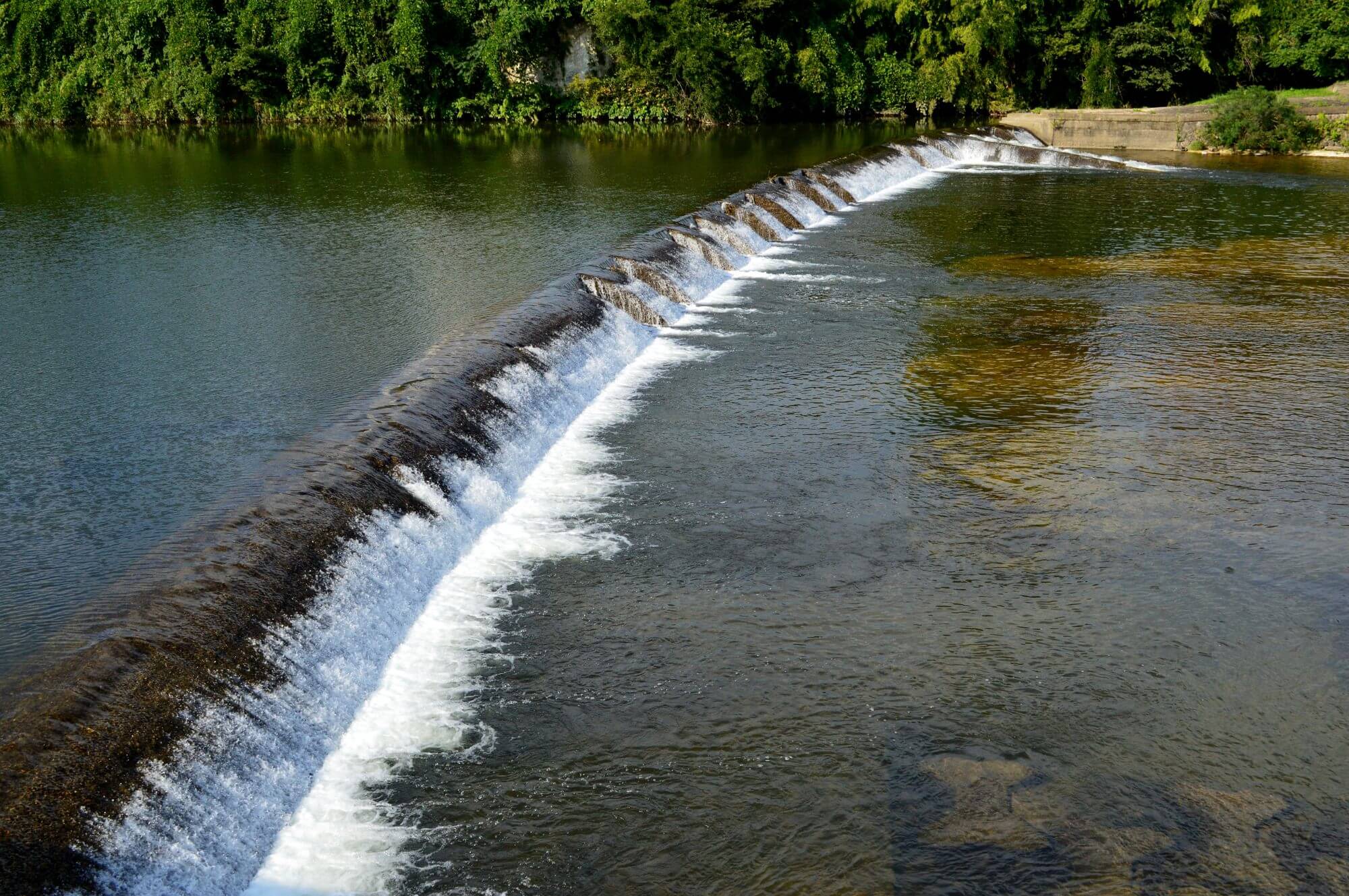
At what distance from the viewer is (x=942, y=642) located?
6840mm

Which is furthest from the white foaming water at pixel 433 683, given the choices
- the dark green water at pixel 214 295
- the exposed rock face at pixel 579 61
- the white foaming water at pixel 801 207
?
the exposed rock face at pixel 579 61

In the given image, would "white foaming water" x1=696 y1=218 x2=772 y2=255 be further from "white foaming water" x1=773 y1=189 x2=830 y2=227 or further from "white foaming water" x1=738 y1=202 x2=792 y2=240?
"white foaming water" x1=773 y1=189 x2=830 y2=227

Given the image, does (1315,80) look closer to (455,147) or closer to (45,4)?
(455,147)

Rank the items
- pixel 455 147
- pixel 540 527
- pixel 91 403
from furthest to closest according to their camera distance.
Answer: pixel 455 147, pixel 91 403, pixel 540 527

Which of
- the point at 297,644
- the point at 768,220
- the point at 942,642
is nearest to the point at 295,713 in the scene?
the point at 297,644

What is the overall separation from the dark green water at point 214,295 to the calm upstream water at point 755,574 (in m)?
0.07

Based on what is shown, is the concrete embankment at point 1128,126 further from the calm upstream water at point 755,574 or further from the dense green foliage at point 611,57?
the calm upstream water at point 755,574

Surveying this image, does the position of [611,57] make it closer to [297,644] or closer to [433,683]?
[433,683]

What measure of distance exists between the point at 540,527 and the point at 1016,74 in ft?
116

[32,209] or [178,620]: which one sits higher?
[32,209]

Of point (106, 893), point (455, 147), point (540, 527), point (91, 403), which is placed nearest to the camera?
point (106, 893)

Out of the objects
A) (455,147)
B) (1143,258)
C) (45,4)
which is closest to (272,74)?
(45,4)

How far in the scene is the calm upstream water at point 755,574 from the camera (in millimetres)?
5277

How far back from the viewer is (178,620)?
5.94 m
